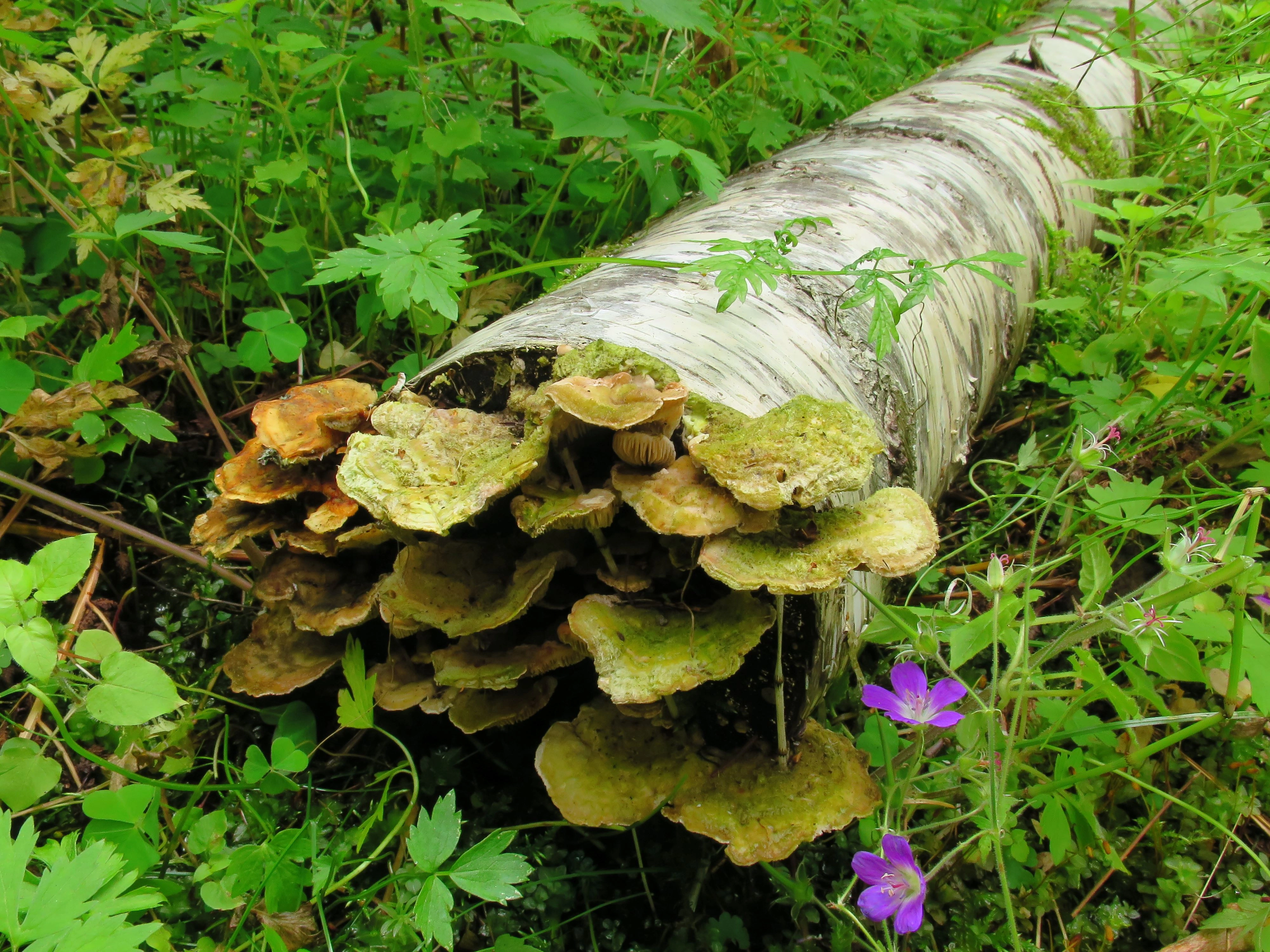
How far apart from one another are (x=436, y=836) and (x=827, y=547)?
3.07 feet

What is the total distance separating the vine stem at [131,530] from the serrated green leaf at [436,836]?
1042 mm

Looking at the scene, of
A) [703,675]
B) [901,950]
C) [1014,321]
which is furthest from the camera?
[1014,321]

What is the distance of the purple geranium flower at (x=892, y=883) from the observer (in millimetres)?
1496

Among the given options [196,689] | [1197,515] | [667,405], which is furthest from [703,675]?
[1197,515]

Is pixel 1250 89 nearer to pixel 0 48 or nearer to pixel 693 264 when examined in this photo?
pixel 693 264

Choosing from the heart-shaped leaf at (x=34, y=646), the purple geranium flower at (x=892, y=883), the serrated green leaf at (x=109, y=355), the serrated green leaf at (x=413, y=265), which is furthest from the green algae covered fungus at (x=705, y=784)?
the serrated green leaf at (x=109, y=355)

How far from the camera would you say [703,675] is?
4.88 feet

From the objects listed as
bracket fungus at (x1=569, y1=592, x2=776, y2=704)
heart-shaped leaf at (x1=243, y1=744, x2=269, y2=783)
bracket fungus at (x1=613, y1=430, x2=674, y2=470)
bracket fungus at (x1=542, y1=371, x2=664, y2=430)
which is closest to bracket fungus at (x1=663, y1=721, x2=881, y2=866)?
bracket fungus at (x1=569, y1=592, x2=776, y2=704)

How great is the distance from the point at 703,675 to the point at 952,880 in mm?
1063

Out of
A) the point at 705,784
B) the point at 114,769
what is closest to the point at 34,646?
the point at 114,769

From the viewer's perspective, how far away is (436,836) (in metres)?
1.54

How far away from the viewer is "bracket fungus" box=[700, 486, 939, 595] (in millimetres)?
1458

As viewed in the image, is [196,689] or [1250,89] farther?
[1250,89]

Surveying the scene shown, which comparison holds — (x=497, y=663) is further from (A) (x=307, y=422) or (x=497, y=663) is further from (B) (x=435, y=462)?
(A) (x=307, y=422)
